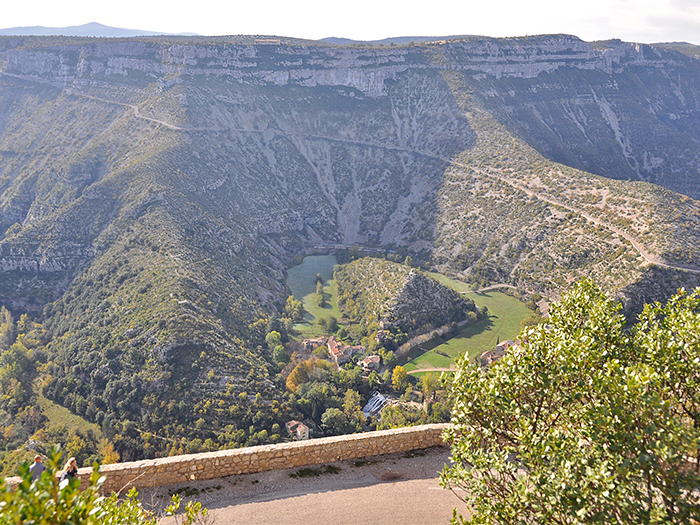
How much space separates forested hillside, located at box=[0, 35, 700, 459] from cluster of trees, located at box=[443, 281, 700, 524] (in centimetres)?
3990

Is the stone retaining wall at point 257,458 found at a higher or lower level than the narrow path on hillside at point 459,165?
lower

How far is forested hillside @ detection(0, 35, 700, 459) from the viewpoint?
5647cm

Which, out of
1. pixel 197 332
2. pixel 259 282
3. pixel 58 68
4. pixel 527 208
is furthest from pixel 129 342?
pixel 58 68

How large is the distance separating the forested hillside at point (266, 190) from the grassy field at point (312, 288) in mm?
4126

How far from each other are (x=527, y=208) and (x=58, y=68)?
145131mm

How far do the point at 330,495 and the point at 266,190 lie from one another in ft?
362

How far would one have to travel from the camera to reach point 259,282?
284 ft

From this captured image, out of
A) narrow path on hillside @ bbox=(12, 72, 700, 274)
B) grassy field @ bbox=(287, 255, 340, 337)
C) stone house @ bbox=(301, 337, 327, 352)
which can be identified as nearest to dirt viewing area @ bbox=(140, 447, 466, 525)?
stone house @ bbox=(301, 337, 327, 352)

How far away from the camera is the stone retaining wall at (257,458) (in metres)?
16.2

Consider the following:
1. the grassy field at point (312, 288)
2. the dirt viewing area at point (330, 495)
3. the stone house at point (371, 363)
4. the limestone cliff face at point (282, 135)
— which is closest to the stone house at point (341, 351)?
the stone house at point (371, 363)

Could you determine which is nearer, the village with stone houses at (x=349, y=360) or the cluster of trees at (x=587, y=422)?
the cluster of trees at (x=587, y=422)

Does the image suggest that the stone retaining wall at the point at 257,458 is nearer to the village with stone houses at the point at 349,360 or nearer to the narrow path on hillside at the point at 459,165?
the village with stone houses at the point at 349,360

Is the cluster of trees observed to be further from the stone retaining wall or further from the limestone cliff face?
the limestone cliff face

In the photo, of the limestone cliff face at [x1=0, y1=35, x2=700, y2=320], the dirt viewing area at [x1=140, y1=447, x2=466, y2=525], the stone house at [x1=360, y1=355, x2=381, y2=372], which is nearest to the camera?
the dirt viewing area at [x1=140, y1=447, x2=466, y2=525]
